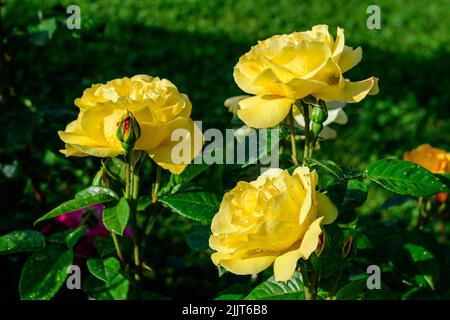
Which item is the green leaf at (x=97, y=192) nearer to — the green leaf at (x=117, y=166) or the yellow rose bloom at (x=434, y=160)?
the green leaf at (x=117, y=166)

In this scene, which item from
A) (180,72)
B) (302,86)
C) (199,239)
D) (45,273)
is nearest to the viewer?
(302,86)

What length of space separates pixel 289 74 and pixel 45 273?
0.56m

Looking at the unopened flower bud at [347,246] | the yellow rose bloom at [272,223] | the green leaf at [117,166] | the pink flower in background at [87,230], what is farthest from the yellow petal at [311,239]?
the pink flower in background at [87,230]

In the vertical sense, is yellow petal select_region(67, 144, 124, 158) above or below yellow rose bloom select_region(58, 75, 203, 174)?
below

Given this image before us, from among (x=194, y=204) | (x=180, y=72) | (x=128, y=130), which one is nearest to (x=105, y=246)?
(x=194, y=204)

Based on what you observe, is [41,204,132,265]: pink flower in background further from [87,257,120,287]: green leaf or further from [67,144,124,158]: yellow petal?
[67,144,124,158]: yellow petal

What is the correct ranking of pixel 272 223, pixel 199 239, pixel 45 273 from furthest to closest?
pixel 199 239 < pixel 45 273 < pixel 272 223

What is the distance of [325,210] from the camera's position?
3.15 feet

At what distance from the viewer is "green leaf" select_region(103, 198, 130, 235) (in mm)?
1091

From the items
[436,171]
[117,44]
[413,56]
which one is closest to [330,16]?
[413,56]

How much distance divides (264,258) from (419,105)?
2.64 meters

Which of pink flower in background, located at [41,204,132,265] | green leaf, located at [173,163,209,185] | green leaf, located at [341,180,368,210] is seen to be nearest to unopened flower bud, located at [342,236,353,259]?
green leaf, located at [341,180,368,210]

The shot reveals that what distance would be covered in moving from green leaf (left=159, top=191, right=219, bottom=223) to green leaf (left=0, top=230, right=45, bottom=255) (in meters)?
0.27

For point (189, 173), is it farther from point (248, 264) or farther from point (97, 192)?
point (248, 264)
